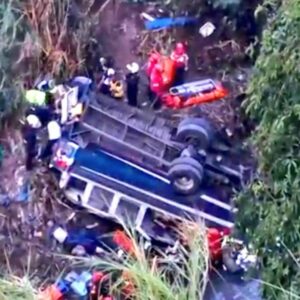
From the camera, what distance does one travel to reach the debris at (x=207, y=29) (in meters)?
4.30

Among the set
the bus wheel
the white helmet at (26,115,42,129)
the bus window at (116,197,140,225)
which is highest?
the white helmet at (26,115,42,129)

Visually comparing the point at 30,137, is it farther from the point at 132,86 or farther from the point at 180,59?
the point at 180,59

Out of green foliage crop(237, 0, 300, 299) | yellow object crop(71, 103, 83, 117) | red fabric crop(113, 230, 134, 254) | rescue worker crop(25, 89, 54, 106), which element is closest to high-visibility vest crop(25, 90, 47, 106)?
rescue worker crop(25, 89, 54, 106)

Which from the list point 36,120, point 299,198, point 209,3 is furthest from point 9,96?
point 299,198

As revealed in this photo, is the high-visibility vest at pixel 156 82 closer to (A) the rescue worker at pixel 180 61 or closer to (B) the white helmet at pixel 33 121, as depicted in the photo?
(A) the rescue worker at pixel 180 61

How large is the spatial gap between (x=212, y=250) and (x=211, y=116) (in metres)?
0.58

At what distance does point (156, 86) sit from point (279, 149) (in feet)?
3.87

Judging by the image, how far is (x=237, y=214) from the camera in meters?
3.57

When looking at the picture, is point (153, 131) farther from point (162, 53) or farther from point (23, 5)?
point (23, 5)

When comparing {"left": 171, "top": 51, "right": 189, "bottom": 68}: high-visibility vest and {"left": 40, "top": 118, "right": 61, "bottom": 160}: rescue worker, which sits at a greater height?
{"left": 171, "top": 51, "right": 189, "bottom": 68}: high-visibility vest

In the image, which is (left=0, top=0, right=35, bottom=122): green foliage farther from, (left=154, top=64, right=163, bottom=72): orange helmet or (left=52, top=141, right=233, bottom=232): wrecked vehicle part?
(left=154, top=64, right=163, bottom=72): orange helmet

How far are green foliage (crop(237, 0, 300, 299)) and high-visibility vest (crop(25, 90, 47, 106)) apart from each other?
1.15 m

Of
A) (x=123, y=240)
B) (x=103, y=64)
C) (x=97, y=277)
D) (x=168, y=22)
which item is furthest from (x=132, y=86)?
(x=97, y=277)

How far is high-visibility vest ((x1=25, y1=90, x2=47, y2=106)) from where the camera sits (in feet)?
14.0
